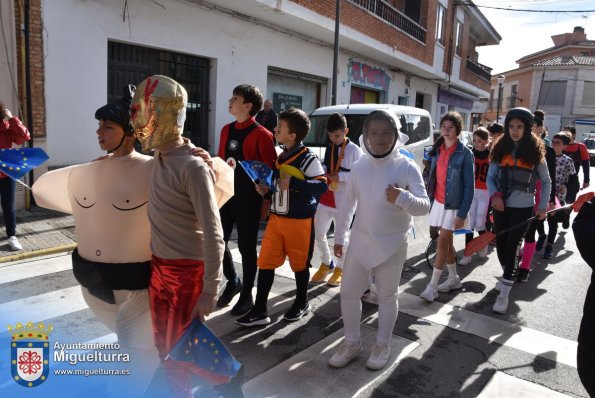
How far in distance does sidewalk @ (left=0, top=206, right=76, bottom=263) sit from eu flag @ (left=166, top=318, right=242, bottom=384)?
4383 mm

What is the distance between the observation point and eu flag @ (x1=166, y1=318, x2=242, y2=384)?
2.03 m

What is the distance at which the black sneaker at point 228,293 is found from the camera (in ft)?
14.3

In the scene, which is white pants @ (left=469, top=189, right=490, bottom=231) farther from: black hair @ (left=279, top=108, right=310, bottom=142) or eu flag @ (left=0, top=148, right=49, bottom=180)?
eu flag @ (left=0, top=148, right=49, bottom=180)

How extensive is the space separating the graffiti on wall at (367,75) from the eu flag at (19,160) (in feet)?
47.2

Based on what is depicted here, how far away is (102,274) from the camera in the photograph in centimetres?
229

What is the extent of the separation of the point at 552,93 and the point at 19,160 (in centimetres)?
5895

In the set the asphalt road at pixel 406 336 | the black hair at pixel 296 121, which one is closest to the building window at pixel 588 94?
the asphalt road at pixel 406 336

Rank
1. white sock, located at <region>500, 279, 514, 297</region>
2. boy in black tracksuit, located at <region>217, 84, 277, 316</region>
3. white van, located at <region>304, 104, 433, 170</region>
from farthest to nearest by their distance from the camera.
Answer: white van, located at <region>304, 104, 433, 170</region>, white sock, located at <region>500, 279, 514, 297</region>, boy in black tracksuit, located at <region>217, 84, 277, 316</region>

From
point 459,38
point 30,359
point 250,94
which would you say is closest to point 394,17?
point 459,38

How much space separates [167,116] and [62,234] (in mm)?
5153

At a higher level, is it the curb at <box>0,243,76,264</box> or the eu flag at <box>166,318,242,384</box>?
the eu flag at <box>166,318,242,384</box>

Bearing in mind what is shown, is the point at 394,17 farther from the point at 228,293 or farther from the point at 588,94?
the point at 588,94

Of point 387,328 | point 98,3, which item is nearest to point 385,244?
point 387,328

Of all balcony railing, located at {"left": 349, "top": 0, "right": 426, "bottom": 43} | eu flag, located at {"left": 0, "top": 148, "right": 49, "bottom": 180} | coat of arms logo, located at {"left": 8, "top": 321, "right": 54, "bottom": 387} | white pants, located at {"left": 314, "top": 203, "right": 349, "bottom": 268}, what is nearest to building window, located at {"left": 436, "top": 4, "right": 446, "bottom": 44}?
balcony railing, located at {"left": 349, "top": 0, "right": 426, "bottom": 43}
